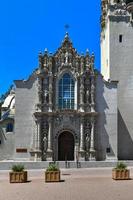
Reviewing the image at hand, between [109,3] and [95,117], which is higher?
[109,3]

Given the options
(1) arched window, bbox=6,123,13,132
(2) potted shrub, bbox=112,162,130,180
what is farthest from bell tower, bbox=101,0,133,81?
(2) potted shrub, bbox=112,162,130,180

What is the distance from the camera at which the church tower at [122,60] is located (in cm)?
5141

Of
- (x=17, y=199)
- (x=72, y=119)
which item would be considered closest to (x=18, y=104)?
(x=72, y=119)

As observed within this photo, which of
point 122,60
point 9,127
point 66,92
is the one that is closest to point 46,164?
point 66,92

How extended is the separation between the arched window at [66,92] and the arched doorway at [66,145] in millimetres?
3379

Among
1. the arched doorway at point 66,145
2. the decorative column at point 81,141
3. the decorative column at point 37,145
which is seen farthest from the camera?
the arched doorway at point 66,145

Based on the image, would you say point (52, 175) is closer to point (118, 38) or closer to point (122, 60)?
point (122, 60)

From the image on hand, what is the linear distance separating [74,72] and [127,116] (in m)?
8.77

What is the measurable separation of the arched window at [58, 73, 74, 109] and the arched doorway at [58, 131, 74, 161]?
3379 mm

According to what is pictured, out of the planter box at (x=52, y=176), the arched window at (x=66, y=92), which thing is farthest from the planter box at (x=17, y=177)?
the arched window at (x=66, y=92)

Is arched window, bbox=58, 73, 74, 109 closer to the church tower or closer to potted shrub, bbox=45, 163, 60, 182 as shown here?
the church tower

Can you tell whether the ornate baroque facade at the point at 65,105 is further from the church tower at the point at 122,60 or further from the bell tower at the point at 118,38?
the church tower at the point at 122,60

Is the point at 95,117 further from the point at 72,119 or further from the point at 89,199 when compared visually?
the point at 89,199

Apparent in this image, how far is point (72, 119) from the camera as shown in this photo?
49469 millimetres
